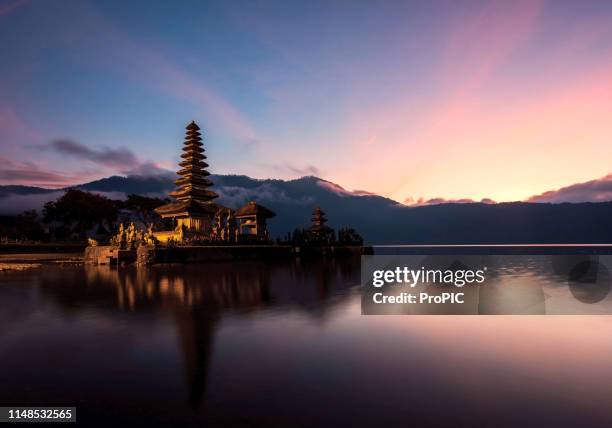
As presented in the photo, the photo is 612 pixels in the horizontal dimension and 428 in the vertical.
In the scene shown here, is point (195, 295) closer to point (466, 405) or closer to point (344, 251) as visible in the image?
point (466, 405)

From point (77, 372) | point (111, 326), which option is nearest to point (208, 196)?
point (111, 326)

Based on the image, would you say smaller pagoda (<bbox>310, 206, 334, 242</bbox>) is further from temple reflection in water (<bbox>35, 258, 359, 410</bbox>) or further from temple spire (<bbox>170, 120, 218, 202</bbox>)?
temple reflection in water (<bbox>35, 258, 359, 410</bbox>)

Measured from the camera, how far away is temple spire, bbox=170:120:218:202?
2201 inches

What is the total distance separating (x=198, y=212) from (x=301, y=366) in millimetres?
45916

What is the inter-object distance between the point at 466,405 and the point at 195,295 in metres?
14.2

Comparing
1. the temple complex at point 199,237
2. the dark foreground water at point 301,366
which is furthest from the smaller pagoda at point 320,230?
the dark foreground water at point 301,366

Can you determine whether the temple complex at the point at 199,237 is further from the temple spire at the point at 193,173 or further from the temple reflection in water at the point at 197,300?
the temple reflection in water at the point at 197,300

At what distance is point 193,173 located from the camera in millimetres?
57906

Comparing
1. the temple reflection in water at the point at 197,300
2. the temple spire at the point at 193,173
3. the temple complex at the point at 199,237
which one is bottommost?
the temple reflection in water at the point at 197,300

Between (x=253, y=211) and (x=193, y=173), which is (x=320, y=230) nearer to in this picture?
(x=253, y=211)

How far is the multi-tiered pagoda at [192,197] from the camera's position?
51562 mm

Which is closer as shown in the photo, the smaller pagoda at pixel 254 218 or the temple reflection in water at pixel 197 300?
the temple reflection in water at pixel 197 300

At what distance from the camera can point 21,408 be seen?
5695mm

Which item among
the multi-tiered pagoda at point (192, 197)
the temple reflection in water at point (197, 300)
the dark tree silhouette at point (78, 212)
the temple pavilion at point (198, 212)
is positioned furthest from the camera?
the dark tree silhouette at point (78, 212)
